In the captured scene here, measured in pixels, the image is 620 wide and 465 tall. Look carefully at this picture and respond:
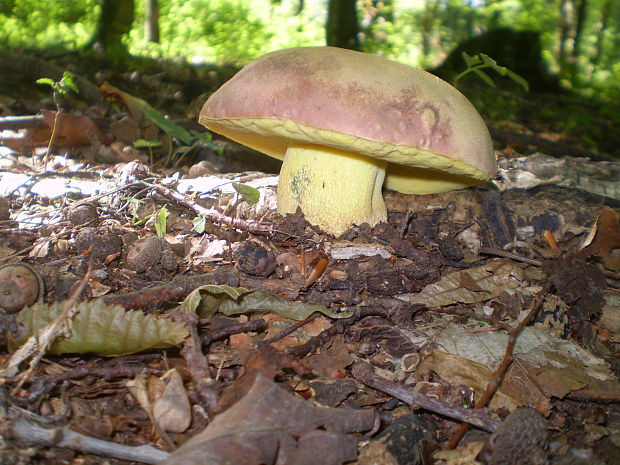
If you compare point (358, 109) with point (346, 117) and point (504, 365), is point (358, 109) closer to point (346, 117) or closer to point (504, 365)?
point (346, 117)

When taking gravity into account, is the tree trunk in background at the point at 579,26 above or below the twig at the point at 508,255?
above

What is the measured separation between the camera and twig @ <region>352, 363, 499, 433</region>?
98 cm

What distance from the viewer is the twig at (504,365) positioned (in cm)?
99

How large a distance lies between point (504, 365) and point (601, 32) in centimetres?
1586

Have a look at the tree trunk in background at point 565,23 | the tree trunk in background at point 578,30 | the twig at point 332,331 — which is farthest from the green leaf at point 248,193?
the tree trunk in background at point 565,23

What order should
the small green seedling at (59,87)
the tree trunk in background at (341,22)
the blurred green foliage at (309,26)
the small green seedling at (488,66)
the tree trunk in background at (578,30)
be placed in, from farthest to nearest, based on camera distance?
the tree trunk in background at (578,30) < the blurred green foliage at (309,26) < the tree trunk in background at (341,22) < the small green seedling at (59,87) < the small green seedling at (488,66)

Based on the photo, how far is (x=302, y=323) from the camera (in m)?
1.23

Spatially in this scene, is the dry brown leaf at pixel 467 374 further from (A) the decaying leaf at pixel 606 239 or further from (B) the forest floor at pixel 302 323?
(A) the decaying leaf at pixel 606 239

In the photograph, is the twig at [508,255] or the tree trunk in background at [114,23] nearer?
the twig at [508,255]

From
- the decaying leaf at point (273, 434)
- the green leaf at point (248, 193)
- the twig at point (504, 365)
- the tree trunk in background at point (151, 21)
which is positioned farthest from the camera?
the tree trunk in background at point (151, 21)

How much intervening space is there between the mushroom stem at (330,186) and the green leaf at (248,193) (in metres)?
0.18

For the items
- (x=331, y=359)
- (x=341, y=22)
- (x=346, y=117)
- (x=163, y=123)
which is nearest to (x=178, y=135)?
(x=163, y=123)

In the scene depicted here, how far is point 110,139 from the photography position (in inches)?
115

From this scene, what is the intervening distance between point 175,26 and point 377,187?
8972mm
